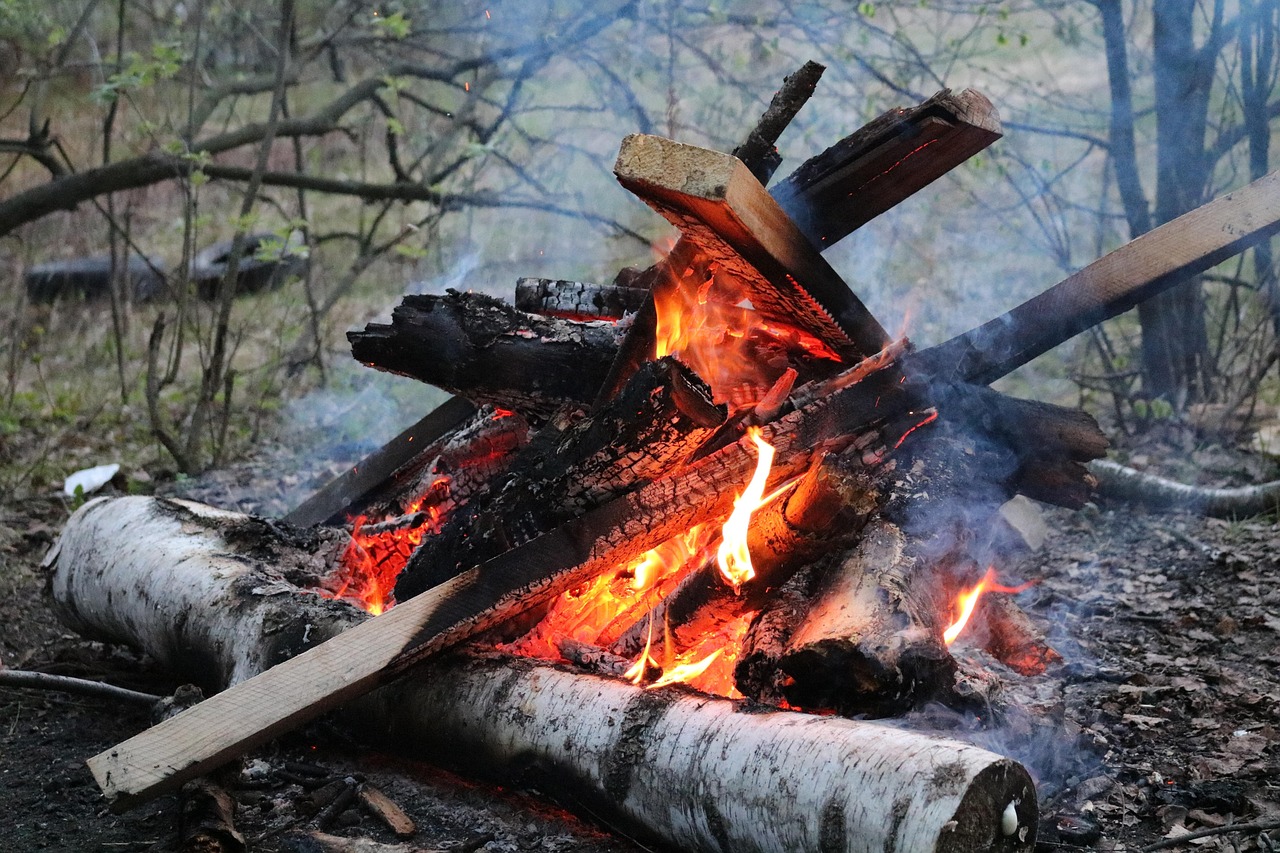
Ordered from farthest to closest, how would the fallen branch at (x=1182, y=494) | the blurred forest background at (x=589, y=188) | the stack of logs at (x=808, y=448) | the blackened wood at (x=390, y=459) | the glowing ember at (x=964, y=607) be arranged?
the blurred forest background at (x=589, y=188) < the fallen branch at (x=1182, y=494) < the blackened wood at (x=390, y=459) < the glowing ember at (x=964, y=607) < the stack of logs at (x=808, y=448)

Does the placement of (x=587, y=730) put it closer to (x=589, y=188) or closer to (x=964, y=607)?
(x=964, y=607)

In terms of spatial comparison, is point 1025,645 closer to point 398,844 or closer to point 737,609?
point 737,609

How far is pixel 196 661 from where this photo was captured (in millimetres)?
3230

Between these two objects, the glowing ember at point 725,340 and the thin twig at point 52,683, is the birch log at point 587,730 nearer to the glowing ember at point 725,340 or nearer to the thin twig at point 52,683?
the thin twig at point 52,683

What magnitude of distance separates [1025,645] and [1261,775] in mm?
854

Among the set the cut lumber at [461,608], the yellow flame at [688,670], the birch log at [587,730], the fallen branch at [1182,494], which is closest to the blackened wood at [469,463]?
the birch log at [587,730]

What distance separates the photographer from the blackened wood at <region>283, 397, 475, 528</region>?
398 cm

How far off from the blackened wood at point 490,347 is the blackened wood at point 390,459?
0.65 meters

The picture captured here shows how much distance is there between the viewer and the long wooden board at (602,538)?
7.66ft

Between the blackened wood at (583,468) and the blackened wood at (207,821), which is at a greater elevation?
the blackened wood at (583,468)

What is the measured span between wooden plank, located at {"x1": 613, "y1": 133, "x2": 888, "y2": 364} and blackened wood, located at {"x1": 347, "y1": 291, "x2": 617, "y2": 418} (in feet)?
1.65

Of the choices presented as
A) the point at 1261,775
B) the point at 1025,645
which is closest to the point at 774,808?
the point at 1261,775

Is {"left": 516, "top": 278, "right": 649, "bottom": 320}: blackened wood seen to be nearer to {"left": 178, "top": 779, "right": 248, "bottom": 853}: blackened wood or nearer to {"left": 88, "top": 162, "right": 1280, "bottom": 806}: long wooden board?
{"left": 88, "top": 162, "right": 1280, "bottom": 806}: long wooden board

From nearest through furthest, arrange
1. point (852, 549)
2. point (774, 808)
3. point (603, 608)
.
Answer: point (774, 808) → point (852, 549) → point (603, 608)
